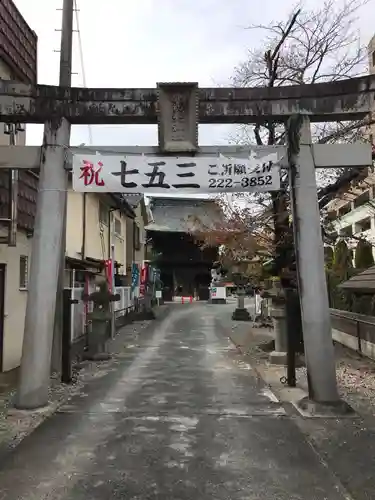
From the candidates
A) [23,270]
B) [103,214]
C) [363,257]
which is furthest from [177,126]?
[363,257]

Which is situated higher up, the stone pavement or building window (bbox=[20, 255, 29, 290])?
building window (bbox=[20, 255, 29, 290])

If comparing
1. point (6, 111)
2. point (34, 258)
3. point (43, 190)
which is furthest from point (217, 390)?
point (6, 111)

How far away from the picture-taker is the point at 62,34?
11.3 m

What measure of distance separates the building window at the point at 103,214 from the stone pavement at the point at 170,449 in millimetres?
14077

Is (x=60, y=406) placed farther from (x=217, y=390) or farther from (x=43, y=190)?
(x=43, y=190)

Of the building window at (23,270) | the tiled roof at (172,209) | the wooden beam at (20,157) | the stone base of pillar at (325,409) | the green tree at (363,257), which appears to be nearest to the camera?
the stone base of pillar at (325,409)

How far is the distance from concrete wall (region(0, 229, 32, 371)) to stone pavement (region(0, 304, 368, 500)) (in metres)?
2.65

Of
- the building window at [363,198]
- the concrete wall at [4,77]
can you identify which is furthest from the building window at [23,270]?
the building window at [363,198]

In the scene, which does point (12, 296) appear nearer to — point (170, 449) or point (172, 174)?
point (172, 174)

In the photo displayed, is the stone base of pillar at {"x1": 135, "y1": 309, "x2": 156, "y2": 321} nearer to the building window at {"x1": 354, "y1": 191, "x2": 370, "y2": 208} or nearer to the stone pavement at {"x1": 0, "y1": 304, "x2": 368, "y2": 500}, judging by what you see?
the building window at {"x1": 354, "y1": 191, "x2": 370, "y2": 208}

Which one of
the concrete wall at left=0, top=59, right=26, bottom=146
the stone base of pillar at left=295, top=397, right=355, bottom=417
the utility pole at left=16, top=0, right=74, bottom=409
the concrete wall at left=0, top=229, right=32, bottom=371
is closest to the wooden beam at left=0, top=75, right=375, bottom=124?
the utility pole at left=16, top=0, right=74, bottom=409

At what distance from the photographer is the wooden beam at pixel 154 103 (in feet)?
27.4

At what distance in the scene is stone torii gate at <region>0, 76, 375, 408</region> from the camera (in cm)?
812

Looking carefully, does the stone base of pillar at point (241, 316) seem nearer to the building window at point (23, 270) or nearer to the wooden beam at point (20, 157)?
the building window at point (23, 270)
